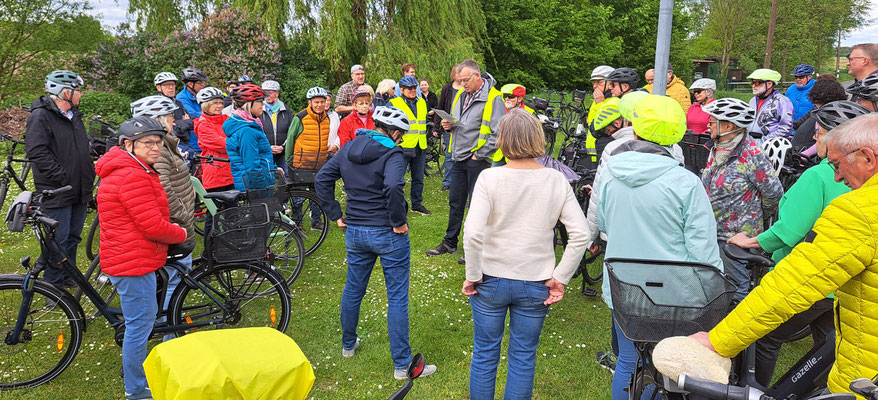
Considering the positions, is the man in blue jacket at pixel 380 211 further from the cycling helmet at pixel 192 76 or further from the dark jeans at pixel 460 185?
the cycling helmet at pixel 192 76

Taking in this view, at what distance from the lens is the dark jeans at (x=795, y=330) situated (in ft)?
9.97

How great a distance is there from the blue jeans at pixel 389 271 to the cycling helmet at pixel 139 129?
1424 mm

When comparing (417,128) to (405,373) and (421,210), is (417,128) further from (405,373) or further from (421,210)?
(405,373)

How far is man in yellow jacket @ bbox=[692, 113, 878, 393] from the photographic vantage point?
1.73 metres

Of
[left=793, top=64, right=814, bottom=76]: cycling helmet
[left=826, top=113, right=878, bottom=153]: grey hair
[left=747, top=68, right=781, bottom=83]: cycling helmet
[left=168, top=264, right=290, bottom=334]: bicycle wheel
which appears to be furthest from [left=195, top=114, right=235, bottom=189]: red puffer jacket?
[left=793, top=64, right=814, bottom=76]: cycling helmet

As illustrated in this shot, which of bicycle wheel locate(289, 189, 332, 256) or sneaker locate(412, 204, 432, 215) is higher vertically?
bicycle wheel locate(289, 189, 332, 256)

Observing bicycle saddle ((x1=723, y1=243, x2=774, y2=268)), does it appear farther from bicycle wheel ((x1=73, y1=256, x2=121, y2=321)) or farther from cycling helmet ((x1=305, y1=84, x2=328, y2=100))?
cycling helmet ((x1=305, y1=84, x2=328, y2=100))

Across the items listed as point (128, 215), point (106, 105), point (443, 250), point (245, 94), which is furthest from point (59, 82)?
point (106, 105)

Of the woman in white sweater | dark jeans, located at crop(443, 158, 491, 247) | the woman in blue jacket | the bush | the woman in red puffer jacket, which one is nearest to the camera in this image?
the woman in white sweater

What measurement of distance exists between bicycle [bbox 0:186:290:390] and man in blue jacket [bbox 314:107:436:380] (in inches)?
33.1

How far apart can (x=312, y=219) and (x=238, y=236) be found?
124 inches

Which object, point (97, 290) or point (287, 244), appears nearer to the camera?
point (97, 290)

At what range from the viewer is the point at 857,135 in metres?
1.93

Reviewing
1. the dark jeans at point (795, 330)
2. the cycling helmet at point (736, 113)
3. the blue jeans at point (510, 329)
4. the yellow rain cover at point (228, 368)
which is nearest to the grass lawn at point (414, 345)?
the blue jeans at point (510, 329)
